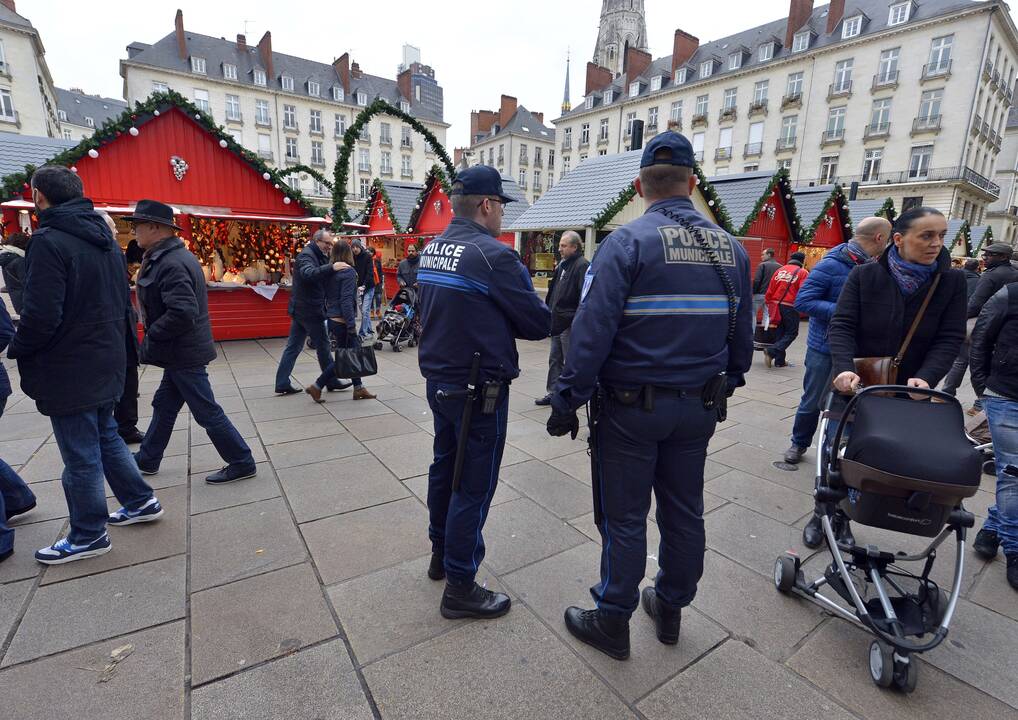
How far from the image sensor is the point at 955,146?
109ft

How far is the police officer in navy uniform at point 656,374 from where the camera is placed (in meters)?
1.87

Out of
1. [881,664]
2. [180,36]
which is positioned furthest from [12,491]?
[180,36]

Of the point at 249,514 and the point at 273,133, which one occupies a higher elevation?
the point at 273,133

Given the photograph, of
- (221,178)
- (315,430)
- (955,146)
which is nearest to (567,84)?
(955,146)

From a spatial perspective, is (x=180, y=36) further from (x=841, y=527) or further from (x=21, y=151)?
(x=841, y=527)

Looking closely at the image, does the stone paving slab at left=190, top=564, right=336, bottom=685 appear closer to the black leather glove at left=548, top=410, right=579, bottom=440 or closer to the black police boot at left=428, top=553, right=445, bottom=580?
the black police boot at left=428, top=553, right=445, bottom=580

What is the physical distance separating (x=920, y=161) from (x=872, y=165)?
2.76m

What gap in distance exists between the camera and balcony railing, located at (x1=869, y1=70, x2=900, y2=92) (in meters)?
34.9

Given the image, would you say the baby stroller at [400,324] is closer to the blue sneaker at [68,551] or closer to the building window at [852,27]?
the blue sneaker at [68,551]

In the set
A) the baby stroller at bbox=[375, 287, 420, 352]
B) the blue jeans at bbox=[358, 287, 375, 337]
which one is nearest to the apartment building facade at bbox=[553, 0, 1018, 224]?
the baby stroller at bbox=[375, 287, 420, 352]

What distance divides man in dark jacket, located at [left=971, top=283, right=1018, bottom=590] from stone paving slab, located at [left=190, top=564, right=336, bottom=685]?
3533 mm

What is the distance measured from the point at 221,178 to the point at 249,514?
868 cm

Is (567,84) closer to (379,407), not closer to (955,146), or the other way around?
(955,146)

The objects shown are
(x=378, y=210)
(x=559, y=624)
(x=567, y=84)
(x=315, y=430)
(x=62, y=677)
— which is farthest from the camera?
(x=567, y=84)
